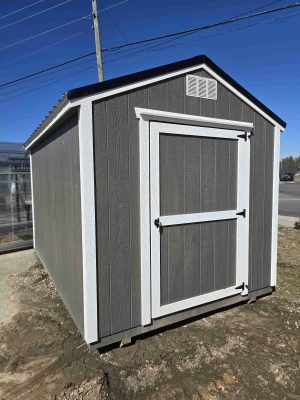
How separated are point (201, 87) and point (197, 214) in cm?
130

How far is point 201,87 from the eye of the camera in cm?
302

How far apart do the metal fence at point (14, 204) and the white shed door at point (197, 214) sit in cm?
466

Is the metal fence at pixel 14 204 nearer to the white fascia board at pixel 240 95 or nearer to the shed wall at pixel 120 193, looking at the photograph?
→ the shed wall at pixel 120 193

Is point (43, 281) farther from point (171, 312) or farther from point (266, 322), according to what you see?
point (266, 322)

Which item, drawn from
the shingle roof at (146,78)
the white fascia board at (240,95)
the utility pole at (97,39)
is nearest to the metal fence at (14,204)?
the shingle roof at (146,78)

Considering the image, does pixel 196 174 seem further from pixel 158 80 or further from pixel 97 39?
pixel 97 39

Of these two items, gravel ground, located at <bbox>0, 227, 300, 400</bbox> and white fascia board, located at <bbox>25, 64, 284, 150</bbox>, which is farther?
white fascia board, located at <bbox>25, 64, 284, 150</bbox>

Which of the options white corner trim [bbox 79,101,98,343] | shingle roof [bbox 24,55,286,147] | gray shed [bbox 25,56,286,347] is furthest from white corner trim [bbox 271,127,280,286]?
white corner trim [bbox 79,101,98,343]

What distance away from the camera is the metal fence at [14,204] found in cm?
646

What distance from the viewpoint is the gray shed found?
254 centimetres

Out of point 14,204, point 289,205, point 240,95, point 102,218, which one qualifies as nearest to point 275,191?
point 240,95

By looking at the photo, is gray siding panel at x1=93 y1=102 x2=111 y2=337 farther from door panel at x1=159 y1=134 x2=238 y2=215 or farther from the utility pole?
the utility pole

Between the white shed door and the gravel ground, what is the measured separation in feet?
1.09

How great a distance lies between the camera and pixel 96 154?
2486 mm
